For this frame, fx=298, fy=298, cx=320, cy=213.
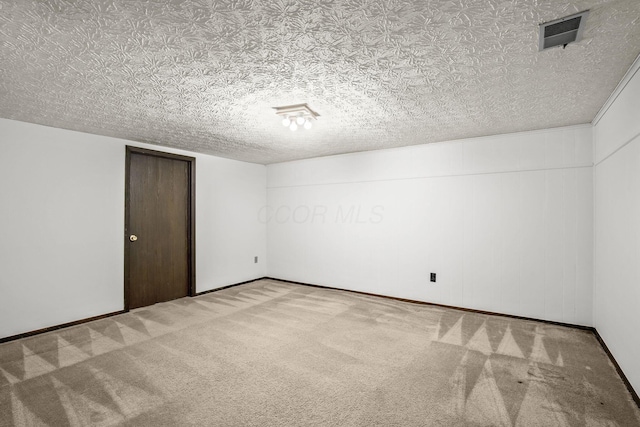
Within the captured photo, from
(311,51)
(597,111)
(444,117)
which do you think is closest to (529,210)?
(597,111)

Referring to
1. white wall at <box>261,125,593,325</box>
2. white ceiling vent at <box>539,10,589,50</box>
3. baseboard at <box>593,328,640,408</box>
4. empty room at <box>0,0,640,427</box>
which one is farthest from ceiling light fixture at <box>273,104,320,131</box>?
baseboard at <box>593,328,640,408</box>

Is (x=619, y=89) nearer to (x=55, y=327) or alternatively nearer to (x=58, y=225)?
(x=58, y=225)

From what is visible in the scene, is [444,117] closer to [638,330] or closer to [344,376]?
[638,330]

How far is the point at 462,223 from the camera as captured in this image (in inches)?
163

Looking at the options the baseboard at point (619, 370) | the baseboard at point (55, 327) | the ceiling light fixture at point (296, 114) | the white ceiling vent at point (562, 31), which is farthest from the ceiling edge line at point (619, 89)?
the baseboard at point (55, 327)

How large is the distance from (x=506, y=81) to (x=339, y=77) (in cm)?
130

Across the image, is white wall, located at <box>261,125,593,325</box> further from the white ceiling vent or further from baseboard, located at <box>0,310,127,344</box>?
baseboard, located at <box>0,310,127,344</box>

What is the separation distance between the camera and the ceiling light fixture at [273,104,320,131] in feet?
9.28

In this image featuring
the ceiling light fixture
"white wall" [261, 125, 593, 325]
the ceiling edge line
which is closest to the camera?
the ceiling edge line

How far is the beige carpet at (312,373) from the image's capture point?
196 centimetres

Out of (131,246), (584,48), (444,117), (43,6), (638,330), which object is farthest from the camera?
(131,246)

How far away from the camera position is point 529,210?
3695 millimetres

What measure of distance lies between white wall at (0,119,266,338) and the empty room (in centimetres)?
2

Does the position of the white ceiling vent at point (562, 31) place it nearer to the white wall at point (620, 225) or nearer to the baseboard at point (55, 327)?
the white wall at point (620, 225)
